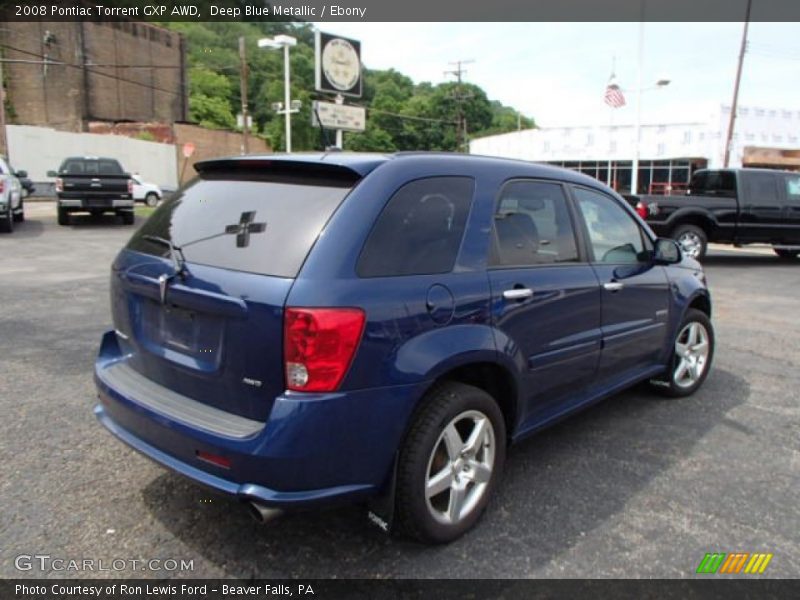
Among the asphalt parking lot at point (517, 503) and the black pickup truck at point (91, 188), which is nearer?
the asphalt parking lot at point (517, 503)

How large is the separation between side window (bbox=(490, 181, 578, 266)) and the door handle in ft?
0.47

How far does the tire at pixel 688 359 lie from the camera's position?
467 cm

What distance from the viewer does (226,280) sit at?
2504 millimetres

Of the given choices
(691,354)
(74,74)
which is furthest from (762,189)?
(74,74)

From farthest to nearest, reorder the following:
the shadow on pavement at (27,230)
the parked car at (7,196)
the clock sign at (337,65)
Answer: the clock sign at (337,65) → the shadow on pavement at (27,230) → the parked car at (7,196)

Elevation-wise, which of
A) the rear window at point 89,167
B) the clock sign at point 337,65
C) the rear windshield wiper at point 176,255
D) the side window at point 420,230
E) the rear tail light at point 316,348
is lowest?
the rear tail light at point 316,348

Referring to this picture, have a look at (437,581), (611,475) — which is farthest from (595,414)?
(437,581)

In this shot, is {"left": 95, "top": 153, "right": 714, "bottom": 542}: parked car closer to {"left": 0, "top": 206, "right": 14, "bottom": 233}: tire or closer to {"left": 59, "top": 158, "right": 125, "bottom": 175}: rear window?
{"left": 0, "top": 206, "right": 14, "bottom": 233}: tire

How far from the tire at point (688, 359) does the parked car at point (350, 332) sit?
1483 mm

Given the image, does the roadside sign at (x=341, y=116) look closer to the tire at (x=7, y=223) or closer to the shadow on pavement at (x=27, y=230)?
the shadow on pavement at (x=27, y=230)

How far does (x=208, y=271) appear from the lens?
260 cm

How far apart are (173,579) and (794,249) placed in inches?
577

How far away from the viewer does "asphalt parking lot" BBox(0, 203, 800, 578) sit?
8.81 ft
